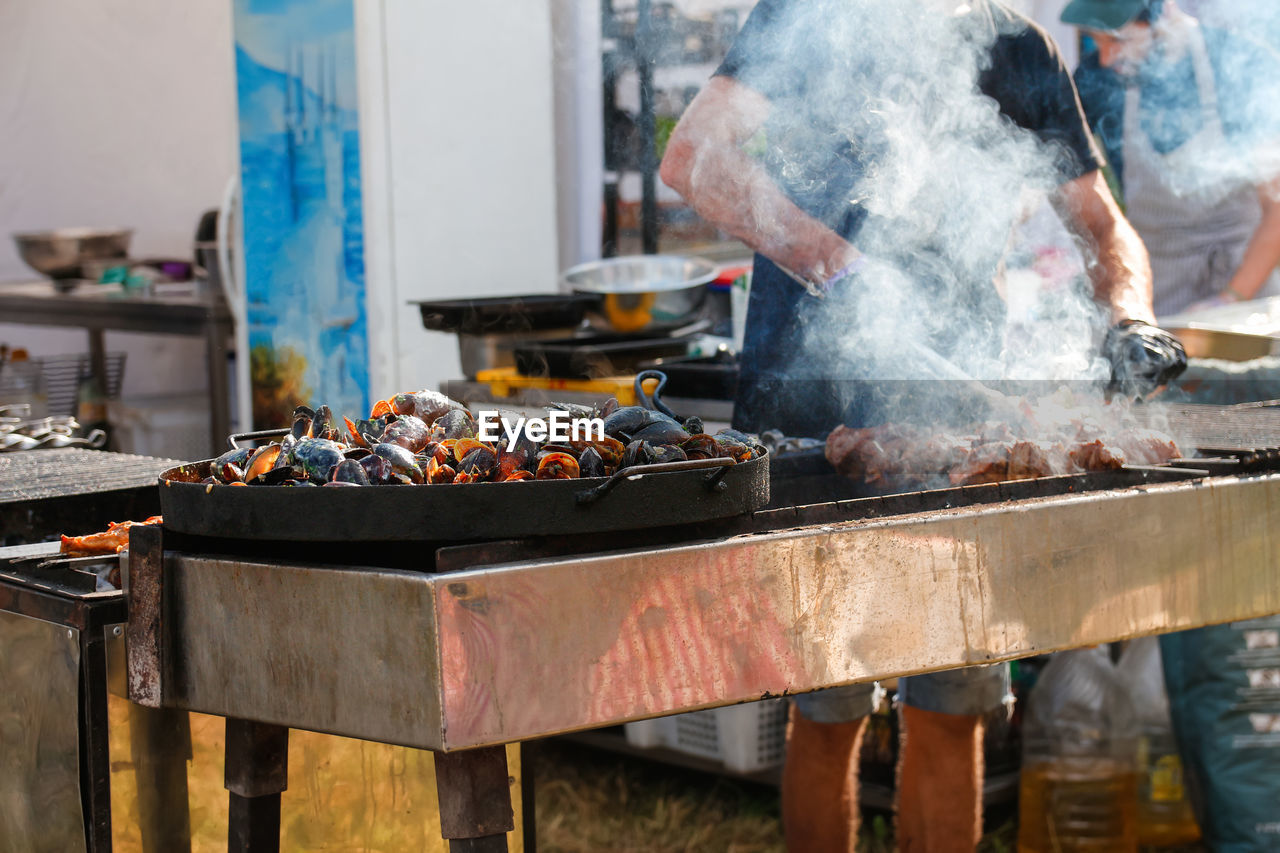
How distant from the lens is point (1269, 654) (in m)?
3.15

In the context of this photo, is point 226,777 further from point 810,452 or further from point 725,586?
point 810,452

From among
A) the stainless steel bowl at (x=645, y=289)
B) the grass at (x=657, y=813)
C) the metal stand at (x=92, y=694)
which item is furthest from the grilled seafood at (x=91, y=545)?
the stainless steel bowl at (x=645, y=289)

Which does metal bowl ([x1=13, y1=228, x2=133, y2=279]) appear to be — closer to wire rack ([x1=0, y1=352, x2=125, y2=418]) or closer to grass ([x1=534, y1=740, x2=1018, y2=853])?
wire rack ([x1=0, y1=352, x2=125, y2=418])

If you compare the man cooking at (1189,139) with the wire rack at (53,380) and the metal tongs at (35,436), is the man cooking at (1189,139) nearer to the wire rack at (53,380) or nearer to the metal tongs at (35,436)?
the metal tongs at (35,436)

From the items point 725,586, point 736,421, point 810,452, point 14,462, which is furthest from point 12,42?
point 725,586

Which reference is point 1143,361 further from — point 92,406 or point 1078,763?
point 92,406

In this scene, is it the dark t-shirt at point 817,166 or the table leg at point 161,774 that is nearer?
the table leg at point 161,774

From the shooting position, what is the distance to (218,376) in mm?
4996

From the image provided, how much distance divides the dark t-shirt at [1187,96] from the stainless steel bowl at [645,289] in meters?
1.66

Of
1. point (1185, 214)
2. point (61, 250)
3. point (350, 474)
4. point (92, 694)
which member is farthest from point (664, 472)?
point (61, 250)

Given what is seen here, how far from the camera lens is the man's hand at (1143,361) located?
2391mm

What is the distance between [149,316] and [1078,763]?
384 centimetres

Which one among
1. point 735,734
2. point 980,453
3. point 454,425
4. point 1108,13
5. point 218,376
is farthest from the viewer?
point 218,376

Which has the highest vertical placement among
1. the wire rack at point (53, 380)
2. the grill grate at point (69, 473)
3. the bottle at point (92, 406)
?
the grill grate at point (69, 473)
